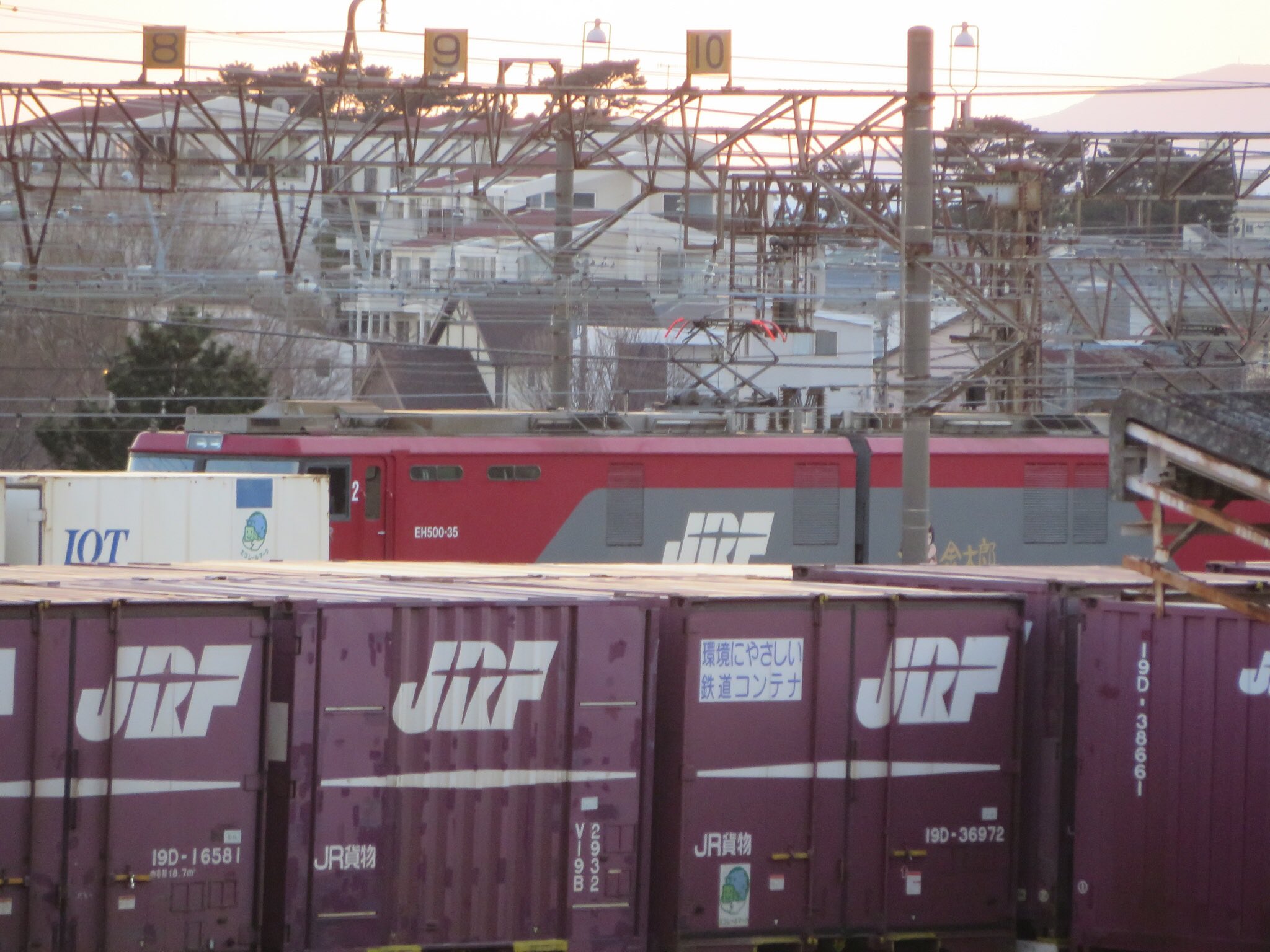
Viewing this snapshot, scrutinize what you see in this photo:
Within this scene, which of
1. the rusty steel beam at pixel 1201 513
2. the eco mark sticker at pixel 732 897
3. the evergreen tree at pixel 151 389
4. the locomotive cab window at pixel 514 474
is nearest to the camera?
the rusty steel beam at pixel 1201 513

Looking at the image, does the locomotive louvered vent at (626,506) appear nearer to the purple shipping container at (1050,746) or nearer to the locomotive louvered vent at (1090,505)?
Answer: the locomotive louvered vent at (1090,505)

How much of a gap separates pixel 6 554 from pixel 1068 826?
13.7m

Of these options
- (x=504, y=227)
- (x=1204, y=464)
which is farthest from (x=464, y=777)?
(x=504, y=227)

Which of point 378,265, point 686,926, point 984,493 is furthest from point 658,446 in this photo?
point 378,265

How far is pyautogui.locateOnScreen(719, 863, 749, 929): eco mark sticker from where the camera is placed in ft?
29.1

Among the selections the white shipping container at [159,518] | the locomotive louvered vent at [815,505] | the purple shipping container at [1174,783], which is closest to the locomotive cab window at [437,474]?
the white shipping container at [159,518]

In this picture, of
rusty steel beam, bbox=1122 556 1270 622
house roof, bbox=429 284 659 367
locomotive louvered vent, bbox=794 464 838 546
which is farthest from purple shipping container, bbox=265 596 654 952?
house roof, bbox=429 284 659 367

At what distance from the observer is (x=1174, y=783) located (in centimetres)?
921

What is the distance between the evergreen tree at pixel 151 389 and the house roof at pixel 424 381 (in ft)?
52.6

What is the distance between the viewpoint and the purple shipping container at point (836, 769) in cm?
888

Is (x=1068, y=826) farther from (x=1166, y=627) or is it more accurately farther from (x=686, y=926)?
(x=686, y=926)

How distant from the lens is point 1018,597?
9.60 m

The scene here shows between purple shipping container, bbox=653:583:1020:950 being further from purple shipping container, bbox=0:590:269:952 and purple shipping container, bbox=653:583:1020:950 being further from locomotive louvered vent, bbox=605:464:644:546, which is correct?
locomotive louvered vent, bbox=605:464:644:546

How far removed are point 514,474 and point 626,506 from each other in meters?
1.69
